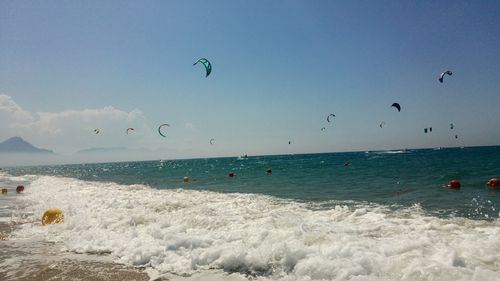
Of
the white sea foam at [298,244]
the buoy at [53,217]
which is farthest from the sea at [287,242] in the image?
the buoy at [53,217]

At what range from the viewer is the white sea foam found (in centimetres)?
666

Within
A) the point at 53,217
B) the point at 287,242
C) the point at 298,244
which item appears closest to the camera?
the point at 298,244

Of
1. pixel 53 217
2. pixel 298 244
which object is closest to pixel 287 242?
pixel 298 244

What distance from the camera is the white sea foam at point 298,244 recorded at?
666cm

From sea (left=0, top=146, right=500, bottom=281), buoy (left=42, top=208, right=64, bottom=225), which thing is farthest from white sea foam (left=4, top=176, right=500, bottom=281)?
buoy (left=42, top=208, right=64, bottom=225)

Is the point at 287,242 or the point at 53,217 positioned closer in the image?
the point at 287,242

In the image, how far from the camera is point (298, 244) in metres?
7.93

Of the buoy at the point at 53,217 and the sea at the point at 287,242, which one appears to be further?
the buoy at the point at 53,217

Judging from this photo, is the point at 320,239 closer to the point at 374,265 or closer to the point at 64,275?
the point at 374,265

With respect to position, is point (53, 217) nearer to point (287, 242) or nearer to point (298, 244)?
point (287, 242)

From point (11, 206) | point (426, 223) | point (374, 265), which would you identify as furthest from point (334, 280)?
point (11, 206)

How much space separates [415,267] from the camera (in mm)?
6469

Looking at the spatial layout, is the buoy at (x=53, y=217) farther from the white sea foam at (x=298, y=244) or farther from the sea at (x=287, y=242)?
the sea at (x=287, y=242)

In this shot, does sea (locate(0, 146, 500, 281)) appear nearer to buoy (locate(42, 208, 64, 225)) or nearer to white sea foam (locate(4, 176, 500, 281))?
white sea foam (locate(4, 176, 500, 281))
